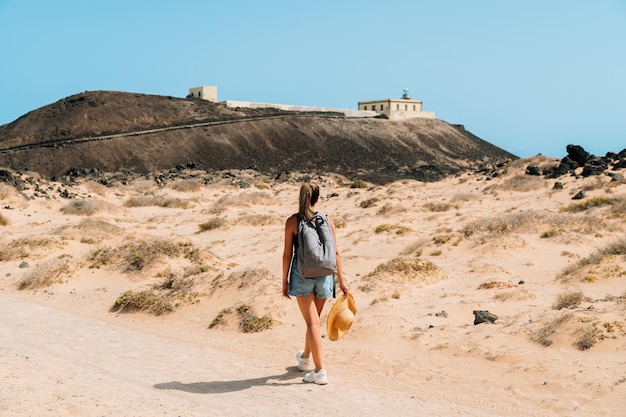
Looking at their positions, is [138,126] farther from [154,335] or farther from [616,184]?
[154,335]

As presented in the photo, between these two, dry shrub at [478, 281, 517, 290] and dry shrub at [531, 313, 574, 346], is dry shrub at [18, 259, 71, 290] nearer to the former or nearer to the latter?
dry shrub at [478, 281, 517, 290]

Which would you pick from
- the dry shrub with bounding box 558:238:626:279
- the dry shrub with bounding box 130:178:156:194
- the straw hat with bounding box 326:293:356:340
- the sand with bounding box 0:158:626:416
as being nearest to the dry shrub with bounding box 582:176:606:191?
the sand with bounding box 0:158:626:416

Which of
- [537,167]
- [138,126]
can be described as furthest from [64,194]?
[138,126]

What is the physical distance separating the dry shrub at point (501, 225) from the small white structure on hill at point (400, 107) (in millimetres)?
84649

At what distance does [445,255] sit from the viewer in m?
17.1

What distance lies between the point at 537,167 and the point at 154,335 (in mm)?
26576

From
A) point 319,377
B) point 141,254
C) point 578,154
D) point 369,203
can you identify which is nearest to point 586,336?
point 319,377

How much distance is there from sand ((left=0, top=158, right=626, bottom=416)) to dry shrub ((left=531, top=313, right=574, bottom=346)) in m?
0.02

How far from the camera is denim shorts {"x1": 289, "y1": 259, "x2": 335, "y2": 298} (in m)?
7.36

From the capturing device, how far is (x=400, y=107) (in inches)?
4225

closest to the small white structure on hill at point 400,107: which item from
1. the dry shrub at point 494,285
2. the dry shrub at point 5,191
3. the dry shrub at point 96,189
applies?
the dry shrub at point 96,189

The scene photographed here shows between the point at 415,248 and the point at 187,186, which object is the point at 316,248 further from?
the point at 187,186

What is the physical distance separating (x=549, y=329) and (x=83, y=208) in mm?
24996

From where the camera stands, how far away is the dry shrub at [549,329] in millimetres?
8719
